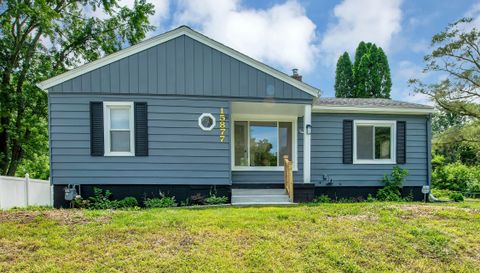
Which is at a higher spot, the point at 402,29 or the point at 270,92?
the point at 402,29

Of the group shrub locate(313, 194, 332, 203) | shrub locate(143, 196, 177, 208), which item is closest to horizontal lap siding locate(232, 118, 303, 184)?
shrub locate(313, 194, 332, 203)

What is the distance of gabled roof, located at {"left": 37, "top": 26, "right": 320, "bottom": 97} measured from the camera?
279 inches

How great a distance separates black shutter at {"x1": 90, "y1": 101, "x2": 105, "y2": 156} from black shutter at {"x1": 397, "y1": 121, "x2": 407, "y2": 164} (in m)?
8.61

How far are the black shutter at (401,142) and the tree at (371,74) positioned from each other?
13.1m

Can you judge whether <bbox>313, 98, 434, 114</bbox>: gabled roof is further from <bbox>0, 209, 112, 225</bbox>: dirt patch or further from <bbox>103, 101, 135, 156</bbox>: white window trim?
<bbox>0, 209, 112, 225</bbox>: dirt patch

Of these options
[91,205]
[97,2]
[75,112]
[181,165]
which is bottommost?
[91,205]

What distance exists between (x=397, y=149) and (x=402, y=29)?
6.73 m

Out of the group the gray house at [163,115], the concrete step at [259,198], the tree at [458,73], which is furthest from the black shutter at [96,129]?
the tree at [458,73]

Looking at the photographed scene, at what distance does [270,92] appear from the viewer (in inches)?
305

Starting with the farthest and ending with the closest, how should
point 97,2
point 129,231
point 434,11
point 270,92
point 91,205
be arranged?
1. point 97,2
2. point 434,11
3. point 270,92
4. point 91,205
5. point 129,231

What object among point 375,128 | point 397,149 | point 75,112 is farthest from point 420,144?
point 75,112

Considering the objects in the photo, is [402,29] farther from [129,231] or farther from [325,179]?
[129,231]

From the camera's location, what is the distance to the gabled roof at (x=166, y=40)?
7.08 metres

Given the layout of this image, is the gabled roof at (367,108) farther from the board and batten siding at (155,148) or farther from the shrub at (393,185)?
the board and batten siding at (155,148)
